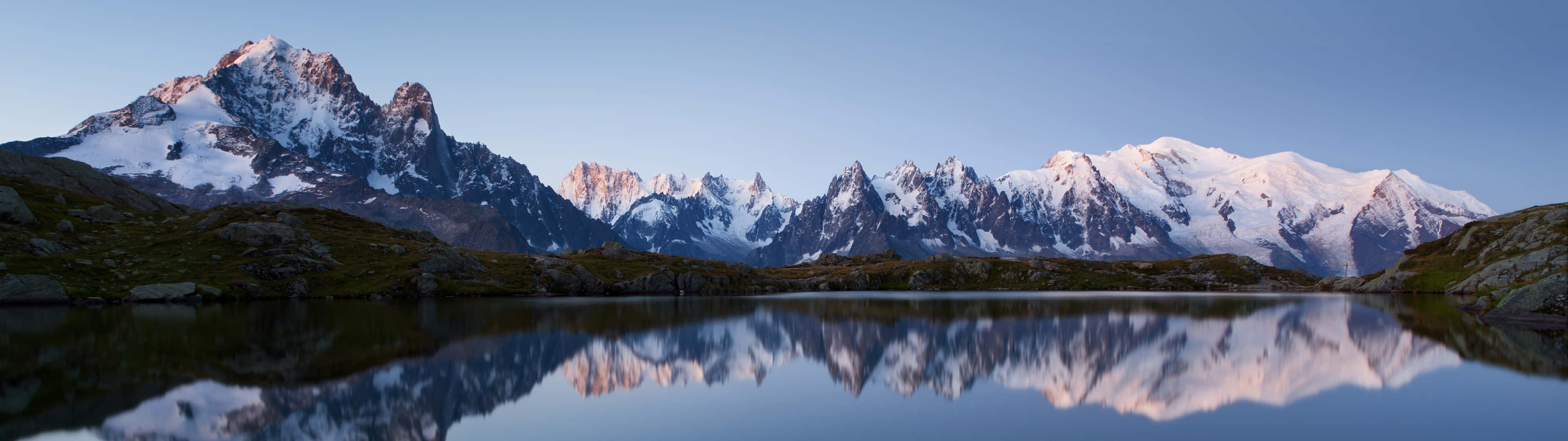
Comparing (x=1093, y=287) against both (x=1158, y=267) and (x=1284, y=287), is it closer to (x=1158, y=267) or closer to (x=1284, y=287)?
(x=1158, y=267)

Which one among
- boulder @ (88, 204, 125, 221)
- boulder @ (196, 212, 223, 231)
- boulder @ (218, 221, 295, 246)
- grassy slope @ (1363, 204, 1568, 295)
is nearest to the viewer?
boulder @ (88, 204, 125, 221)

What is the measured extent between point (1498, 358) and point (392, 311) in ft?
247

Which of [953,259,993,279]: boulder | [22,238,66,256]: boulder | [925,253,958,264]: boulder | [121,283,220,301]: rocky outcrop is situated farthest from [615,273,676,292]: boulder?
[925,253,958,264]: boulder

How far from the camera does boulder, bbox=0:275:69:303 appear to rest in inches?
2707

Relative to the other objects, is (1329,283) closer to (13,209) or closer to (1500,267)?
(1500,267)

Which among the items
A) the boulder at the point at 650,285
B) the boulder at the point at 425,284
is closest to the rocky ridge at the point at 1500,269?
the boulder at the point at 650,285

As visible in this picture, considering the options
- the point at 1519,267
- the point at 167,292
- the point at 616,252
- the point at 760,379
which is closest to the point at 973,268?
the point at 616,252

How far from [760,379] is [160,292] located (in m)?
75.9

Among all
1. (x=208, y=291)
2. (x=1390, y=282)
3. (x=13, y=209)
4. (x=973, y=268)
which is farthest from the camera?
(x=973, y=268)

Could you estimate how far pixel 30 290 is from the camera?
228 ft

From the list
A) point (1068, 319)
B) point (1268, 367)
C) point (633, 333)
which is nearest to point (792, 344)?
point (633, 333)

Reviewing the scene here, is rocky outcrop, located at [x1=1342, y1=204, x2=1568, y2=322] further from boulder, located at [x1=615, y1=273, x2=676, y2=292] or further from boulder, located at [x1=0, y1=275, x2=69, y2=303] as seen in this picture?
boulder, located at [x1=0, y1=275, x2=69, y2=303]

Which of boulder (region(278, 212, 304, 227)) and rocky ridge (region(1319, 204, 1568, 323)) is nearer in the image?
rocky ridge (region(1319, 204, 1568, 323))

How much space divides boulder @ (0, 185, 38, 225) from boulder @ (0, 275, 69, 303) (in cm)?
1862
